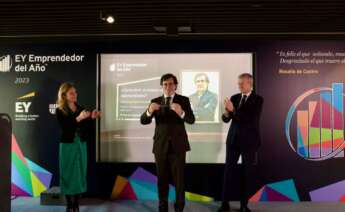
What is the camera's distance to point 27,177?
5.93 meters

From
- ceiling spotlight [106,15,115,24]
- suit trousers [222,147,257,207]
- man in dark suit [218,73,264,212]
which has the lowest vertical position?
suit trousers [222,147,257,207]

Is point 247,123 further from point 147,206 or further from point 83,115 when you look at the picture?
point 83,115

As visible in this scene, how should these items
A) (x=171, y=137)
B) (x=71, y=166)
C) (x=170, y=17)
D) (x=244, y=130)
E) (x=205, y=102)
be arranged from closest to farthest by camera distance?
(x=171, y=137) → (x=71, y=166) → (x=244, y=130) → (x=170, y=17) → (x=205, y=102)

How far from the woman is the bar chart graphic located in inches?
112

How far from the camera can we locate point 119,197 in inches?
229

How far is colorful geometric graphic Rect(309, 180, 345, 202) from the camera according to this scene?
5.63 meters

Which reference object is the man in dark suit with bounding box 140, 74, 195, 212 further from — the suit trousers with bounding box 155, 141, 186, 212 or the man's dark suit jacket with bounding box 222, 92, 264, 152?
the man's dark suit jacket with bounding box 222, 92, 264, 152

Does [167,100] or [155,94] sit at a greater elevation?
[155,94]

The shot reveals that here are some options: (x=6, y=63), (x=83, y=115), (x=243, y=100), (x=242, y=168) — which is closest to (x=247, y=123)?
(x=243, y=100)

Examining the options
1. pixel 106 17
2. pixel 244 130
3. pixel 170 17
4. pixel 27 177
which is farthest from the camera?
pixel 27 177

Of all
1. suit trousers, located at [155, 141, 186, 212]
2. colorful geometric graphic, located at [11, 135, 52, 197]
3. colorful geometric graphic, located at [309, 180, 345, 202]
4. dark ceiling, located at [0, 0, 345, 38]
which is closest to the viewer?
dark ceiling, located at [0, 0, 345, 38]

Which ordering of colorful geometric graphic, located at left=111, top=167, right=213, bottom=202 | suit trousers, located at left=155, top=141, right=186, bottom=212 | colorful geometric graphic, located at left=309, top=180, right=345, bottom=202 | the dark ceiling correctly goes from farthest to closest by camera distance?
colorful geometric graphic, located at left=111, top=167, right=213, bottom=202
colorful geometric graphic, located at left=309, top=180, right=345, bottom=202
suit trousers, located at left=155, top=141, right=186, bottom=212
the dark ceiling

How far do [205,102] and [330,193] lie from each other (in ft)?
7.00

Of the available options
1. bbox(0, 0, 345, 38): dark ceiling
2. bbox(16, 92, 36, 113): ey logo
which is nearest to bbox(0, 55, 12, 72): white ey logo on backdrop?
bbox(0, 0, 345, 38): dark ceiling
